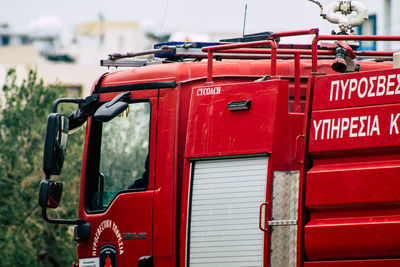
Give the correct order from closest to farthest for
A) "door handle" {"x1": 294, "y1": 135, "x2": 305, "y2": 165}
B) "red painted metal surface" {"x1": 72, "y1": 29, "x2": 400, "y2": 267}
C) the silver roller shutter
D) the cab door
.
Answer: "red painted metal surface" {"x1": 72, "y1": 29, "x2": 400, "y2": 267}, "door handle" {"x1": 294, "y1": 135, "x2": 305, "y2": 165}, the silver roller shutter, the cab door

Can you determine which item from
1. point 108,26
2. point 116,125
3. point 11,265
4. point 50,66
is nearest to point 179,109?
point 116,125

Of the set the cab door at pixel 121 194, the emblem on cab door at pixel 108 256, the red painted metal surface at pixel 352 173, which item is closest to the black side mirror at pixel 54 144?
the cab door at pixel 121 194

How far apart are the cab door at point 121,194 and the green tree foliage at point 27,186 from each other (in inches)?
637

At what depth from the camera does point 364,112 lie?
4.84 m

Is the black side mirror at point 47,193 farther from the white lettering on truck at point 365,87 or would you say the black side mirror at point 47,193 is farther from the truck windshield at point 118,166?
the white lettering on truck at point 365,87

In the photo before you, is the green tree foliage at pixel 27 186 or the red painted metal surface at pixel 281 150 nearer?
the red painted metal surface at pixel 281 150

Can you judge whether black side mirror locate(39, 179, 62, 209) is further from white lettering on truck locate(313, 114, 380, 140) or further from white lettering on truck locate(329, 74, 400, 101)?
white lettering on truck locate(329, 74, 400, 101)

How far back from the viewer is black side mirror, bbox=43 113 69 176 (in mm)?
6250

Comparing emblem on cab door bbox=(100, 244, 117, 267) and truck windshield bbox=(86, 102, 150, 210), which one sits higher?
truck windshield bbox=(86, 102, 150, 210)

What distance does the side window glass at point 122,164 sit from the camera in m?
6.44

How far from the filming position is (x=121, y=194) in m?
6.40

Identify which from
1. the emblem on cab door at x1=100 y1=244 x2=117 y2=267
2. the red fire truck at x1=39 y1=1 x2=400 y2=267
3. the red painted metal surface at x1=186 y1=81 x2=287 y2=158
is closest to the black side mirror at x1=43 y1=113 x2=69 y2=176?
the red fire truck at x1=39 y1=1 x2=400 y2=267

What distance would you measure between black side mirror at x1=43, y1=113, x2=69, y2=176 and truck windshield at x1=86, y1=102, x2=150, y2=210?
1.52ft

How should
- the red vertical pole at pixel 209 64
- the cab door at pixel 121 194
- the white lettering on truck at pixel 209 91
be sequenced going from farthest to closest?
1. the cab door at pixel 121 194
2. the red vertical pole at pixel 209 64
3. the white lettering on truck at pixel 209 91
